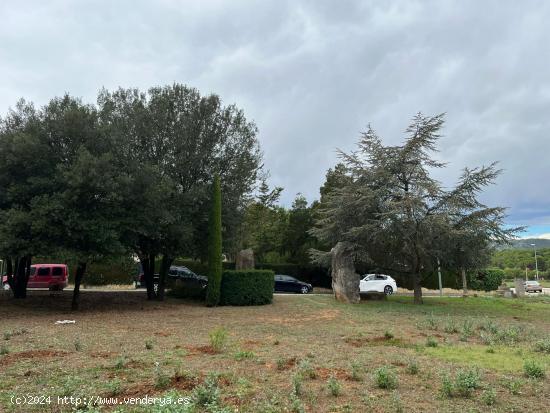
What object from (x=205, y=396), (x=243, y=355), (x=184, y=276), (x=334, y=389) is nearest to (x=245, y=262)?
(x=184, y=276)

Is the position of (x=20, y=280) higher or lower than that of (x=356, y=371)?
higher

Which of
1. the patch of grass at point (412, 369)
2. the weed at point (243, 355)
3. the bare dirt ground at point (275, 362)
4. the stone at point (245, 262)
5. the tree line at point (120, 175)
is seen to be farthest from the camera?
the stone at point (245, 262)

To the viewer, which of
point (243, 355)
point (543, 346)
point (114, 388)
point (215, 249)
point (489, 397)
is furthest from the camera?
point (215, 249)

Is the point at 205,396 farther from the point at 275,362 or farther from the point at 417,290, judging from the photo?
the point at 417,290

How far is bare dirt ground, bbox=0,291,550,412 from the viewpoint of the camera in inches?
189

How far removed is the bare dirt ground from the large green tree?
19.2 feet

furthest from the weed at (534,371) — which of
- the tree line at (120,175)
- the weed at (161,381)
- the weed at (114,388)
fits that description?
the tree line at (120,175)

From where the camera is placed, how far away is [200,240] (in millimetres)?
19781

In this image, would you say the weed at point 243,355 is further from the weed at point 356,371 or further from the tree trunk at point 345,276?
the tree trunk at point 345,276

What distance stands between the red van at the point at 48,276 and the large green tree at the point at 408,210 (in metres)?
16.5

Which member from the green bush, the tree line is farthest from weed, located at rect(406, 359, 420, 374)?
the green bush

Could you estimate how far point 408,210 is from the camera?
1870 centimetres

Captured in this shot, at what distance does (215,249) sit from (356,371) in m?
13.0

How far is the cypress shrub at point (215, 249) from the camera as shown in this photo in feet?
60.0
